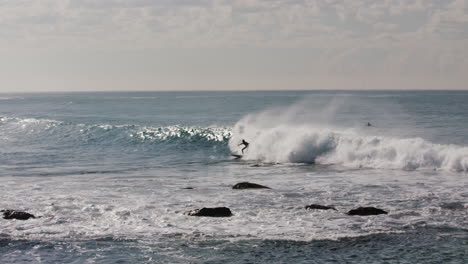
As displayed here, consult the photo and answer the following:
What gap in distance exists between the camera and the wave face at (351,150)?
31.8 m

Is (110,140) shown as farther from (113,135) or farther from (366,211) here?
(366,211)

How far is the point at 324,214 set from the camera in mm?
19359

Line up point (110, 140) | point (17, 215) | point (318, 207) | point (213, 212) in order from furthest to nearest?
point (110, 140), point (318, 207), point (213, 212), point (17, 215)

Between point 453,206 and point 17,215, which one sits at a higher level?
point 453,206

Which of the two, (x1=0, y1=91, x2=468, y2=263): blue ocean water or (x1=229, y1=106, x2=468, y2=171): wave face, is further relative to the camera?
(x1=229, y1=106, x2=468, y2=171): wave face

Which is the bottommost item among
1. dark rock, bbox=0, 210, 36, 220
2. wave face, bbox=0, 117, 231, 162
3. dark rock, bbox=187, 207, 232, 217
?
wave face, bbox=0, 117, 231, 162

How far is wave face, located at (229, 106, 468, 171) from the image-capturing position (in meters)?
31.8

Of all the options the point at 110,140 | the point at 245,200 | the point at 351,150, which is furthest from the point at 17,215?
the point at 110,140

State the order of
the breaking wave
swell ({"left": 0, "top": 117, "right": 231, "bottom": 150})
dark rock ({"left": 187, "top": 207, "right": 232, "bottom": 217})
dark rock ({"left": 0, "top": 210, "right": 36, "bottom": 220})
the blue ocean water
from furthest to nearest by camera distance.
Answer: the breaking wave, swell ({"left": 0, "top": 117, "right": 231, "bottom": 150}), dark rock ({"left": 187, "top": 207, "right": 232, "bottom": 217}), dark rock ({"left": 0, "top": 210, "right": 36, "bottom": 220}), the blue ocean water

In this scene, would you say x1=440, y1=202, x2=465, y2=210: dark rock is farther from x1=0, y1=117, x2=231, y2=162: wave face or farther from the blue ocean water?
x1=0, y1=117, x2=231, y2=162: wave face

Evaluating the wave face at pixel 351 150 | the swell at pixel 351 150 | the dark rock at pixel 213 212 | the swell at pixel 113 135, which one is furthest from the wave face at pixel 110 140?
the dark rock at pixel 213 212

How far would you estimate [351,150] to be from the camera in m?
36.0

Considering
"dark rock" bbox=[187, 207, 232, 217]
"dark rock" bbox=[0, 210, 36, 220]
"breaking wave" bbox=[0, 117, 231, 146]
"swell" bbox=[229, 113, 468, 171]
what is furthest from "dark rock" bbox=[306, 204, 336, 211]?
"breaking wave" bbox=[0, 117, 231, 146]

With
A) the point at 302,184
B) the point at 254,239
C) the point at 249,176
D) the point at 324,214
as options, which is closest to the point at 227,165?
the point at 249,176
